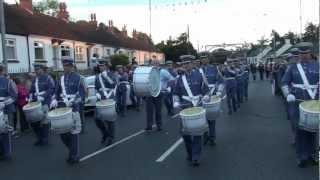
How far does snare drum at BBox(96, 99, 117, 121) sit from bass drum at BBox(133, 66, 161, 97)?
346cm

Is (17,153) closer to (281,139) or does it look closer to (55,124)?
(55,124)

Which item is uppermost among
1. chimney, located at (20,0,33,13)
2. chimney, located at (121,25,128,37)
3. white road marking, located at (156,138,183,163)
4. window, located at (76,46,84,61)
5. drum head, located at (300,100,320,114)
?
chimney, located at (20,0,33,13)

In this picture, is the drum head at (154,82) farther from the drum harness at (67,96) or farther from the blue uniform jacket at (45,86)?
the drum harness at (67,96)

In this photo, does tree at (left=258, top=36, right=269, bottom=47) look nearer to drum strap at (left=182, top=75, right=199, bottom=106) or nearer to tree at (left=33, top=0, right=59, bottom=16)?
tree at (left=33, top=0, right=59, bottom=16)

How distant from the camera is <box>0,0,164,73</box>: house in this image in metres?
33.3

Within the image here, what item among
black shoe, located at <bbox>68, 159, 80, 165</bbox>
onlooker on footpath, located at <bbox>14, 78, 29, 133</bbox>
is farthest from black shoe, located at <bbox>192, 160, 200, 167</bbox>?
onlooker on footpath, located at <bbox>14, 78, 29, 133</bbox>

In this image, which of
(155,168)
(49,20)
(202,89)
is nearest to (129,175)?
(155,168)

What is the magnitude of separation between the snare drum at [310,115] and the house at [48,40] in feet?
51.1

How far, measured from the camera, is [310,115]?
8.48 m

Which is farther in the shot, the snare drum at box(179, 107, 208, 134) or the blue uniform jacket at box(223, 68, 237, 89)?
the blue uniform jacket at box(223, 68, 237, 89)

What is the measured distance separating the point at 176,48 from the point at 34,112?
69.6 metres

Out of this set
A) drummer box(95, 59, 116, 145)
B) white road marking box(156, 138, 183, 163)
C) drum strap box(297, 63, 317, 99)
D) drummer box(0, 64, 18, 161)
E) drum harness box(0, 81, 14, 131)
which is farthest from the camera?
drummer box(95, 59, 116, 145)

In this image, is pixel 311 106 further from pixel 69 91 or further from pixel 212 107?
pixel 69 91

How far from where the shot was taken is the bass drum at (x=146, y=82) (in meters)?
16.0
